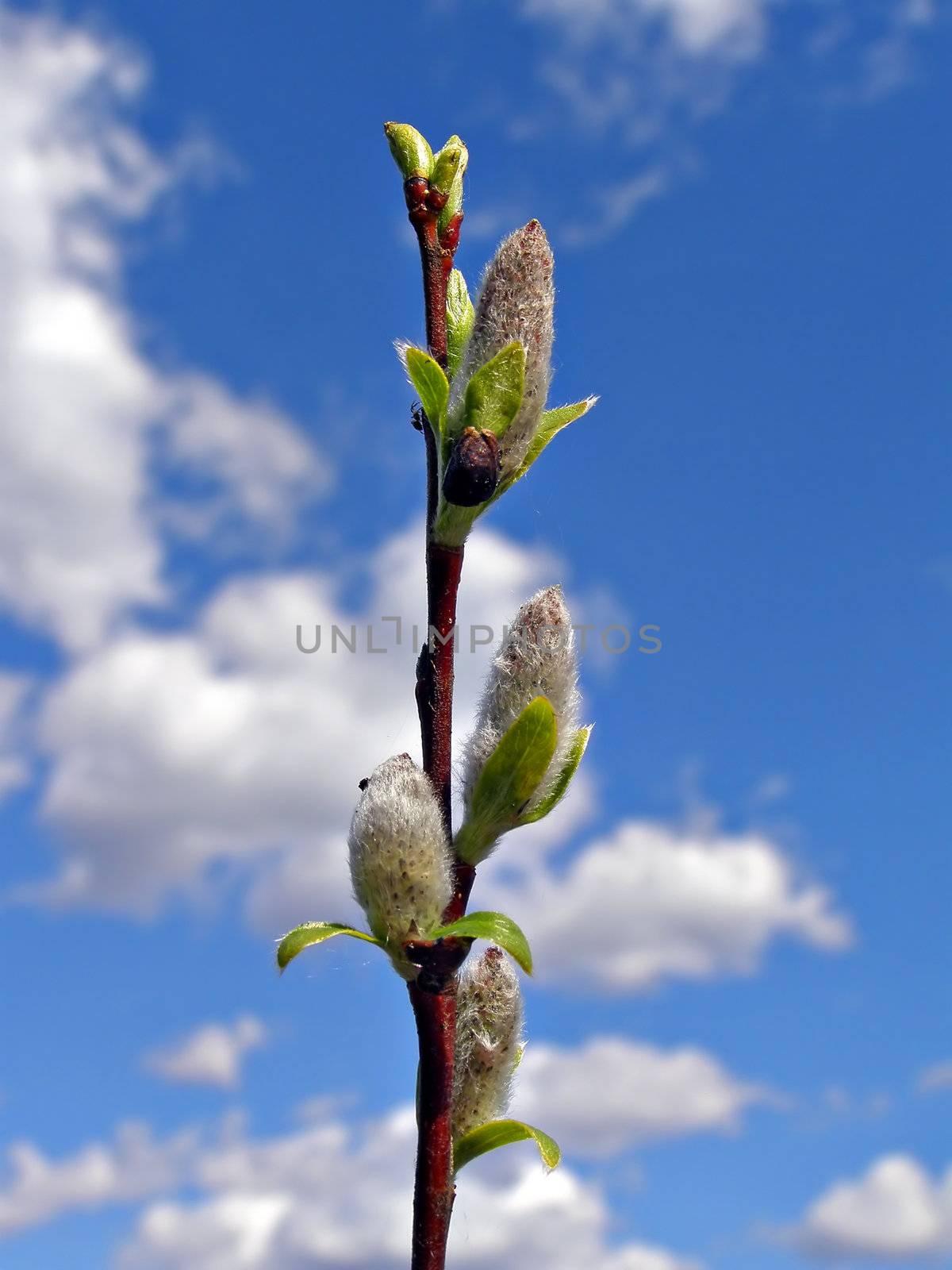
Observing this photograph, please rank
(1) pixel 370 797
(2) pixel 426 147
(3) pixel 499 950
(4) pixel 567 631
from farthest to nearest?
(2) pixel 426 147, (3) pixel 499 950, (4) pixel 567 631, (1) pixel 370 797

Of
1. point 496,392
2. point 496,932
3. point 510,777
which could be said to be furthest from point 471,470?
point 496,932

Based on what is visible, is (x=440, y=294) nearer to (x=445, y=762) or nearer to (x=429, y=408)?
(x=429, y=408)

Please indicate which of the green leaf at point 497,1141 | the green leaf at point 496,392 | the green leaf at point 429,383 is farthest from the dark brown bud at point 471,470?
the green leaf at point 497,1141

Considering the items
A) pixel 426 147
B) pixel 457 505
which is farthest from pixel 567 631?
pixel 426 147

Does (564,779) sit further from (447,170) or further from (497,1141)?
(447,170)

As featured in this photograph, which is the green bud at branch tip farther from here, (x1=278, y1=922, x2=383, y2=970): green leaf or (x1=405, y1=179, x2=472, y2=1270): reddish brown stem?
(x1=278, y1=922, x2=383, y2=970): green leaf

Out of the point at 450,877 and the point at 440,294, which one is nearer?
the point at 450,877
